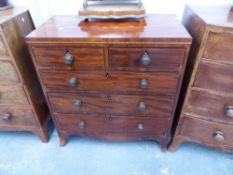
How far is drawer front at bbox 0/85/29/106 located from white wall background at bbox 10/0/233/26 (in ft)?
→ 1.75

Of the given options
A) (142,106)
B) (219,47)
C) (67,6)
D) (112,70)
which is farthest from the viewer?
(67,6)

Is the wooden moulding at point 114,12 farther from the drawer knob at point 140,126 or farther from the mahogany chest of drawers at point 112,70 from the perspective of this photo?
the drawer knob at point 140,126

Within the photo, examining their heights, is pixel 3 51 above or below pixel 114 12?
below

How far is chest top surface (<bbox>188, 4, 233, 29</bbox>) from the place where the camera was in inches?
31.7

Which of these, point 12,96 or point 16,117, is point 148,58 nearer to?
point 12,96

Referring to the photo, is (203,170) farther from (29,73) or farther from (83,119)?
(29,73)

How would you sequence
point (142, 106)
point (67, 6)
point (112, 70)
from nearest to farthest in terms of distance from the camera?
1. point (112, 70)
2. point (142, 106)
3. point (67, 6)

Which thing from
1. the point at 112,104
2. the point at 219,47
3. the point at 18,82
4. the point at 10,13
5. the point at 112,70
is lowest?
the point at 112,104

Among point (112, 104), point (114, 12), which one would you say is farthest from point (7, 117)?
point (114, 12)

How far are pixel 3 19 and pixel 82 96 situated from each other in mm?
588

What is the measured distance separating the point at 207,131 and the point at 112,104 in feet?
2.04

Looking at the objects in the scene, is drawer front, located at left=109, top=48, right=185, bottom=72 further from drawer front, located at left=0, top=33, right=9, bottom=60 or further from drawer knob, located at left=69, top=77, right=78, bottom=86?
drawer front, located at left=0, top=33, right=9, bottom=60

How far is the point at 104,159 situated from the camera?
4.34 feet

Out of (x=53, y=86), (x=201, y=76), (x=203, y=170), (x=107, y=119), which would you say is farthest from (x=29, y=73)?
(x=203, y=170)
